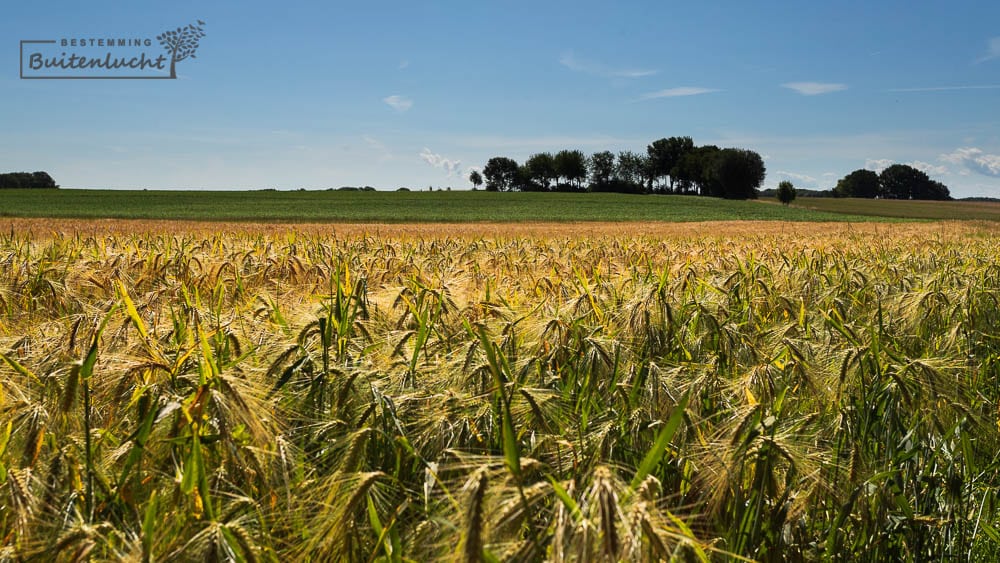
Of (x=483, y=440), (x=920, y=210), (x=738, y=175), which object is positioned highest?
(x=738, y=175)

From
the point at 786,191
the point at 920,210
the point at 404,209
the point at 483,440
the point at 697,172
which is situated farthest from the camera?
the point at 697,172

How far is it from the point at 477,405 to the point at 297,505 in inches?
24.3

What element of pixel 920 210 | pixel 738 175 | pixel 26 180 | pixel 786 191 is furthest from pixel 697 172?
pixel 26 180

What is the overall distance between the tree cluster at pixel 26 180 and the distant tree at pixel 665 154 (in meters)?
120

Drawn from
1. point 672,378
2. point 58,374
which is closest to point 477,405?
point 672,378

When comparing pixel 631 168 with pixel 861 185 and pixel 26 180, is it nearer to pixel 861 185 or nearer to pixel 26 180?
pixel 861 185

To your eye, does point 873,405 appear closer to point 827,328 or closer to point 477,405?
point 827,328

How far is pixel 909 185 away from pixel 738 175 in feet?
231

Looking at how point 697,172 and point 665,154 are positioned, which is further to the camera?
point 665,154

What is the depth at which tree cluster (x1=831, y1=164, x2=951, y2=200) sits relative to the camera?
156 metres

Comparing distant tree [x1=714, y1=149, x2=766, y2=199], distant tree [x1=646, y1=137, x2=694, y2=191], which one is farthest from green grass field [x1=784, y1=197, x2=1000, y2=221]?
distant tree [x1=646, y1=137, x2=694, y2=191]

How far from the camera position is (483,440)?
6.63 feet

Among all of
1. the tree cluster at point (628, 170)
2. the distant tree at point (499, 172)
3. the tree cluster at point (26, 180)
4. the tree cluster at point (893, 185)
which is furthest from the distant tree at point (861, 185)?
the tree cluster at point (26, 180)

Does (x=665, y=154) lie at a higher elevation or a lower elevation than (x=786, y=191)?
higher
